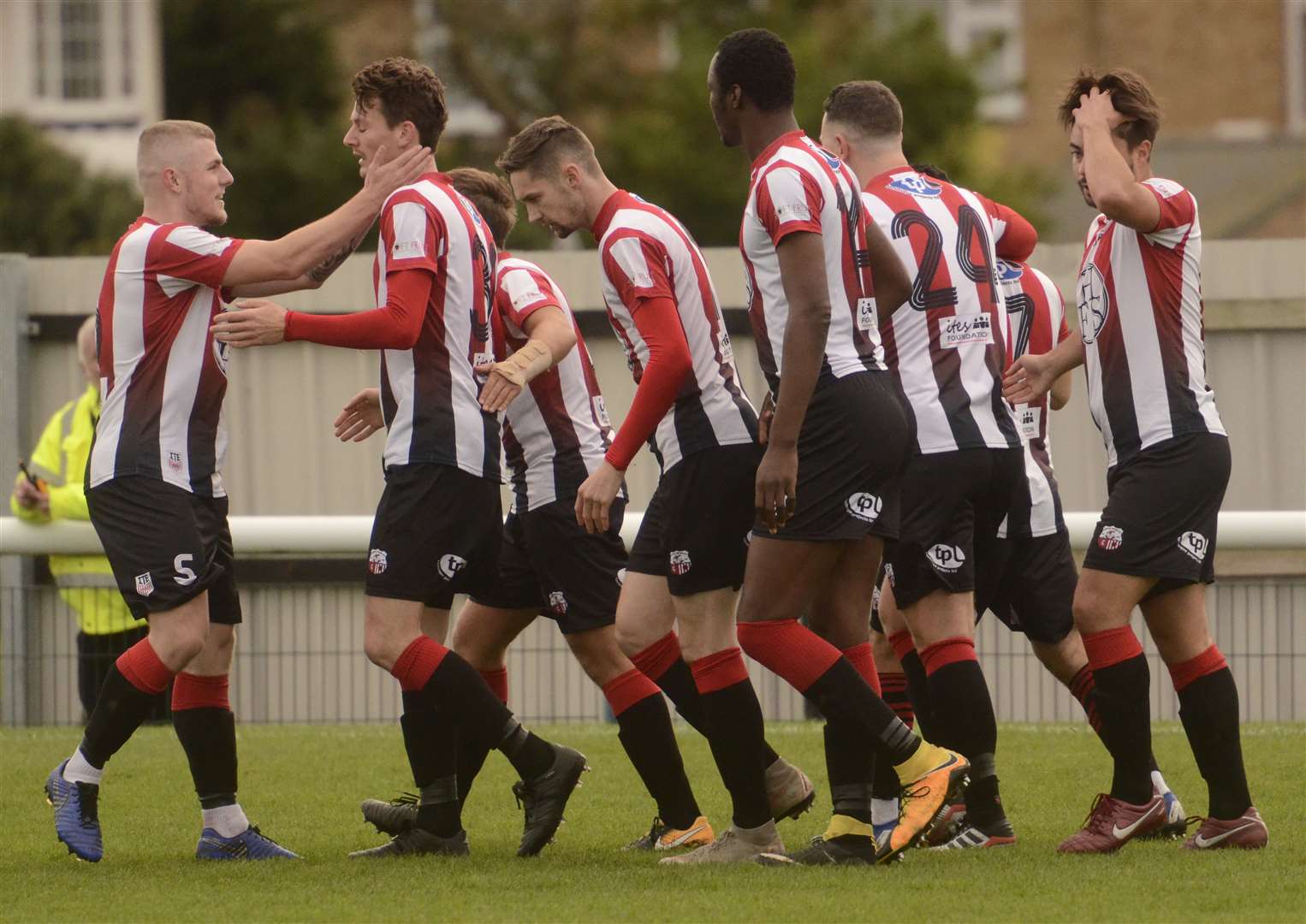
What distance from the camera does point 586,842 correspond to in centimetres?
645

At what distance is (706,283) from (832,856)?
1676mm

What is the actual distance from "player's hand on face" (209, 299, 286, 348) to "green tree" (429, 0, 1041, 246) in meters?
19.8

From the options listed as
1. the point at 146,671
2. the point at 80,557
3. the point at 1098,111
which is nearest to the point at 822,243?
the point at 1098,111

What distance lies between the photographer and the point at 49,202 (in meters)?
27.8

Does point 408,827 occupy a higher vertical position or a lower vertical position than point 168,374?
lower

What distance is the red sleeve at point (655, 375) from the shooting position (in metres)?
5.43

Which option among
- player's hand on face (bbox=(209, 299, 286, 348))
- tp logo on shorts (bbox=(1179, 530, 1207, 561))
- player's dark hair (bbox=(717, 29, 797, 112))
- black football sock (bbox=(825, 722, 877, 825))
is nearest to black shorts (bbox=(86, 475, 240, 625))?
player's hand on face (bbox=(209, 299, 286, 348))

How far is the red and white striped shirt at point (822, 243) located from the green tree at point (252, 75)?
26.0 m

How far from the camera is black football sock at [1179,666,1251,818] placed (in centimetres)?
582

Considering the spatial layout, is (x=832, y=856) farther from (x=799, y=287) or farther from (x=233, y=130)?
(x=233, y=130)

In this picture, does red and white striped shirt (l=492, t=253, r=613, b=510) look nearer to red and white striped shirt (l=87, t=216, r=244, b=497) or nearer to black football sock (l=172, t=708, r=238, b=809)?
red and white striped shirt (l=87, t=216, r=244, b=497)

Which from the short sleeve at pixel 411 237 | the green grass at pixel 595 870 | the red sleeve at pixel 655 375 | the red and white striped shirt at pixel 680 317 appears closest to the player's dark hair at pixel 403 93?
the short sleeve at pixel 411 237

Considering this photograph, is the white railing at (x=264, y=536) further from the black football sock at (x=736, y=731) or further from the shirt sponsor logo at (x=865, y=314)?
the shirt sponsor logo at (x=865, y=314)

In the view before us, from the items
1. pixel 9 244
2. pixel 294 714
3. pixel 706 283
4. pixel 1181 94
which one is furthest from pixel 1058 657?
pixel 1181 94
